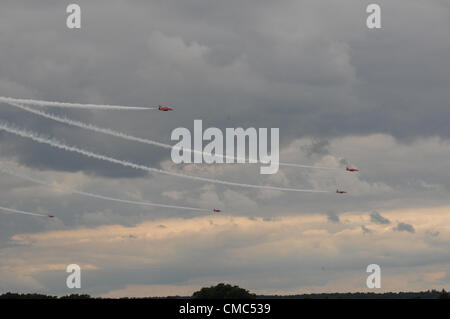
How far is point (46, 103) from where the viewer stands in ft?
506
